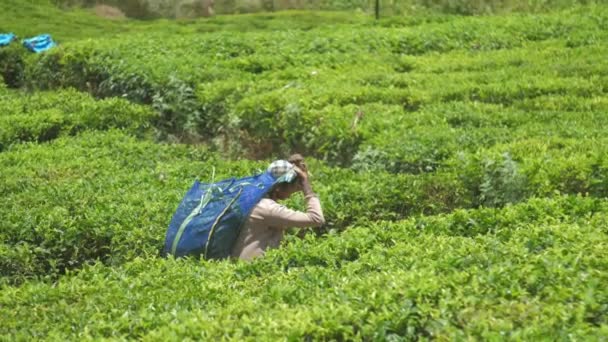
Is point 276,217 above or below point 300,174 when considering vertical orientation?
below

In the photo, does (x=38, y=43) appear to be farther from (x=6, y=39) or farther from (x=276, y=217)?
(x=276, y=217)

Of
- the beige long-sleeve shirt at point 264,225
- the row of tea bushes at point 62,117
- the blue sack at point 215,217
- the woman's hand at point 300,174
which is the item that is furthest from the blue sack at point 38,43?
the beige long-sleeve shirt at point 264,225

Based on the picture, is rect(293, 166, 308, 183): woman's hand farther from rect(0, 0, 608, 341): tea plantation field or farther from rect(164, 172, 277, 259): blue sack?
rect(0, 0, 608, 341): tea plantation field

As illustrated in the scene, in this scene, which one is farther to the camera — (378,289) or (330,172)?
(330,172)

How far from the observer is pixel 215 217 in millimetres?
7496

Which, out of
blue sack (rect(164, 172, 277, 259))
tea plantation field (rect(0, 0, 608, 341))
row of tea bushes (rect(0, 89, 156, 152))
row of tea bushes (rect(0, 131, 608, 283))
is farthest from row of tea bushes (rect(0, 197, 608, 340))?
row of tea bushes (rect(0, 89, 156, 152))

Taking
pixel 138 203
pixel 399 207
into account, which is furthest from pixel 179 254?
pixel 399 207

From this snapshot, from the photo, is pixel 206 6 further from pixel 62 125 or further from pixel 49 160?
pixel 49 160

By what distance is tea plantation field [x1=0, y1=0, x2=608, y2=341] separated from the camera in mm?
5383

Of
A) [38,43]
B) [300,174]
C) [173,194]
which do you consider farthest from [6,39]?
[300,174]

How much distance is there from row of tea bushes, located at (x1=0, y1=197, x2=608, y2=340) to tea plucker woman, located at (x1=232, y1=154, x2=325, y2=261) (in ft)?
0.59

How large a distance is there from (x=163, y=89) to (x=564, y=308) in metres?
10.9

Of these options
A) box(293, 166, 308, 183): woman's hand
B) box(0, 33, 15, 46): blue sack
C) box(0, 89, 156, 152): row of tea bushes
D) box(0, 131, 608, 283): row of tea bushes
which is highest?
box(293, 166, 308, 183): woman's hand

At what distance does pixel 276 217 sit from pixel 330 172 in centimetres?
315
